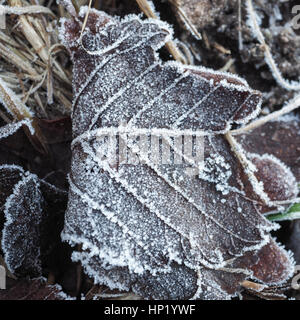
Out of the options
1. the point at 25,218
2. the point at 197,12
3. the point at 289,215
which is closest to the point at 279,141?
the point at 289,215

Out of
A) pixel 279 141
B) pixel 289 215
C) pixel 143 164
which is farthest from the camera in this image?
pixel 279 141

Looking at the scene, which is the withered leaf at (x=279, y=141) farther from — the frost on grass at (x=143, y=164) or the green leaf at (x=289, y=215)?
the frost on grass at (x=143, y=164)

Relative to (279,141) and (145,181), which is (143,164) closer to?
(145,181)

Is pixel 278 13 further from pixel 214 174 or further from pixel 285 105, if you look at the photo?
pixel 214 174

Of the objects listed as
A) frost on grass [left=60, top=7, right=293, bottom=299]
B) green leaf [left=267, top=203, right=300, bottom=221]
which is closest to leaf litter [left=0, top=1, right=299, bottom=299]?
frost on grass [left=60, top=7, right=293, bottom=299]

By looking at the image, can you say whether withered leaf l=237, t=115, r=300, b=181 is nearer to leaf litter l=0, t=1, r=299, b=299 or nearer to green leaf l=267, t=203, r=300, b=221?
green leaf l=267, t=203, r=300, b=221
